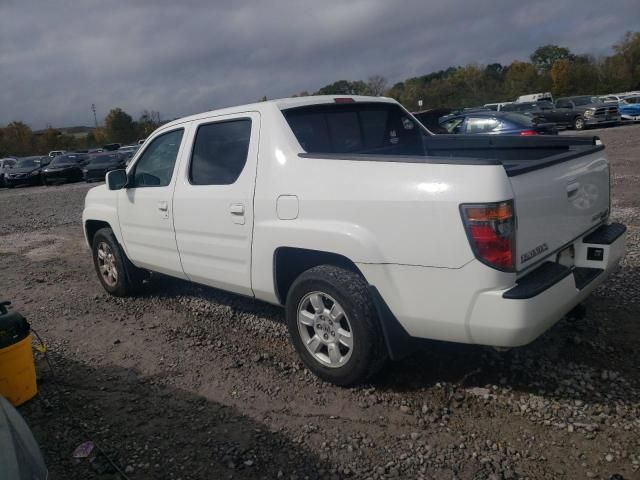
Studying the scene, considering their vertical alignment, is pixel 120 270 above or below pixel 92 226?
below

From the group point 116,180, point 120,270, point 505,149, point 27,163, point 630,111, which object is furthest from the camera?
point 630,111

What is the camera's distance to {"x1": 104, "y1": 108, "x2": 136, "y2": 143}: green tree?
216 feet

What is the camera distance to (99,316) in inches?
217

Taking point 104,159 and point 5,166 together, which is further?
point 5,166

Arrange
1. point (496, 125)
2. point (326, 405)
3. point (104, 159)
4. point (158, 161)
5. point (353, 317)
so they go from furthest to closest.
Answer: point (104, 159) → point (496, 125) → point (158, 161) → point (326, 405) → point (353, 317)

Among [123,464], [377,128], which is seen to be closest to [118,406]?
[123,464]

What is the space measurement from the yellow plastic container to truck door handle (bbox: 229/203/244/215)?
5.24ft

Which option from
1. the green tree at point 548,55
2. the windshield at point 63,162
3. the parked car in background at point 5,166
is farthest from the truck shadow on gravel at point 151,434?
the green tree at point 548,55

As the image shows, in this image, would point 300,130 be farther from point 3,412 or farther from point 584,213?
point 3,412

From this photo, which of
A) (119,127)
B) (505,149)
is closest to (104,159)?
(505,149)

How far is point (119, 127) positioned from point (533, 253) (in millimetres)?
69428

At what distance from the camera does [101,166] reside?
2459 cm

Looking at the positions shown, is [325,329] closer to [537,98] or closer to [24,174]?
[24,174]

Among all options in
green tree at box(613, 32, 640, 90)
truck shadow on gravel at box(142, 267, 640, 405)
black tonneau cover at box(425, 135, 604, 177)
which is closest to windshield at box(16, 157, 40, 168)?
black tonneau cover at box(425, 135, 604, 177)
